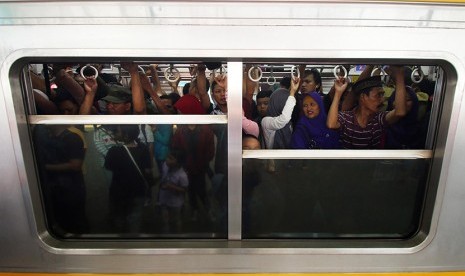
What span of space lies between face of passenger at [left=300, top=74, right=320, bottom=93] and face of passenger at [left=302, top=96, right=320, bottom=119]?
0.06 meters

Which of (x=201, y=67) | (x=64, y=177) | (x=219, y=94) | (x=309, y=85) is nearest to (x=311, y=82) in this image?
(x=309, y=85)

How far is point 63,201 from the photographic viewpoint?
1.58 m

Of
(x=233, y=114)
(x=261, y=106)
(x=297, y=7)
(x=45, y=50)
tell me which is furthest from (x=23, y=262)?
(x=297, y=7)

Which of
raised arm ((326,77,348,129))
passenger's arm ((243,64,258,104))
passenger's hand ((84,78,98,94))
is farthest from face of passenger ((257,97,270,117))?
passenger's hand ((84,78,98,94))

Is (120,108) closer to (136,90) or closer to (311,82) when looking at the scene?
(136,90)

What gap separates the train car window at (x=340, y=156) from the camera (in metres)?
1.47

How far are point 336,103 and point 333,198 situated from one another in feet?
1.68

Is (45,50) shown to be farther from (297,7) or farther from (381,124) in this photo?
(381,124)

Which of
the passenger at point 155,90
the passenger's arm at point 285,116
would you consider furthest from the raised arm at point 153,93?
Result: the passenger's arm at point 285,116

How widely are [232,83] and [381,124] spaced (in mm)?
892

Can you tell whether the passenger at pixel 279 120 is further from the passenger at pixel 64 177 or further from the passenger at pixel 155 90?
the passenger at pixel 64 177

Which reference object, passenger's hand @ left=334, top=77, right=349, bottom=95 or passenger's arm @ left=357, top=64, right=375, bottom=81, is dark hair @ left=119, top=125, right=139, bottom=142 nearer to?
passenger's hand @ left=334, top=77, right=349, bottom=95

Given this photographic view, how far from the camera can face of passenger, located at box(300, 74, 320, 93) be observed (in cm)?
167

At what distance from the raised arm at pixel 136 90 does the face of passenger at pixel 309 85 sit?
34.9 inches
